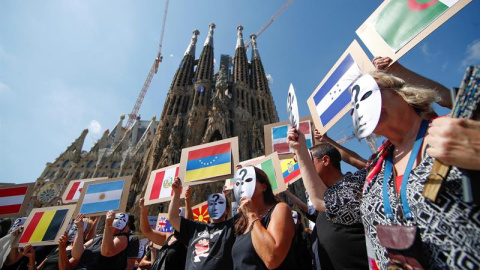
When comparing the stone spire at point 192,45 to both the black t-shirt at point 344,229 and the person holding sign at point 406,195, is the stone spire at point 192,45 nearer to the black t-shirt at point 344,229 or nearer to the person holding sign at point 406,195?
the black t-shirt at point 344,229

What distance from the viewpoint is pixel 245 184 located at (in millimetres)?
2443

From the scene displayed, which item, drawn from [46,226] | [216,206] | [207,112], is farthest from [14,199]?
[207,112]

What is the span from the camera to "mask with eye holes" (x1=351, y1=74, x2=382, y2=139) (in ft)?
4.61

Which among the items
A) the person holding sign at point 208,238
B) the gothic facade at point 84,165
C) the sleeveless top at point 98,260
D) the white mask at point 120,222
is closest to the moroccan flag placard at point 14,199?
the white mask at point 120,222

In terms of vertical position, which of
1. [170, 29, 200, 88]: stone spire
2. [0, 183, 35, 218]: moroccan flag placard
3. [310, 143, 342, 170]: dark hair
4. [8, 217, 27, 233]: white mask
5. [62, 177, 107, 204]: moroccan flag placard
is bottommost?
[310, 143, 342, 170]: dark hair

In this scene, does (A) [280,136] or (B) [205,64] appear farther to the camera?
(B) [205,64]

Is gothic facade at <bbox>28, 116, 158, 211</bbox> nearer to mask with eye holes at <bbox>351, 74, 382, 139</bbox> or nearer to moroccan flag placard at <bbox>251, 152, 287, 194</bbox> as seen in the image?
moroccan flag placard at <bbox>251, 152, 287, 194</bbox>

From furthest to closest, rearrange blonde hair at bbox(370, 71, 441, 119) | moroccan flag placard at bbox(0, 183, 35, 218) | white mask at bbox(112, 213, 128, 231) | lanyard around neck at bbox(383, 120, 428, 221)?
moroccan flag placard at bbox(0, 183, 35, 218)
white mask at bbox(112, 213, 128, 231)
blonde hair at bbox(370, 71, 441, 119)
lanyard around neck at bbox(383, 120, 428, 221)

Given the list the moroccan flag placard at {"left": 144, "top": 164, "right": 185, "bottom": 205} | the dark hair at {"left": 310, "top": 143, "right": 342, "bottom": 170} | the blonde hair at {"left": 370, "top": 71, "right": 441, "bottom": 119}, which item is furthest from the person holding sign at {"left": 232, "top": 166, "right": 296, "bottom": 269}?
the moroccan flag placard at {"left": 144, "top": 164, "right": 185, "bottom": 205}

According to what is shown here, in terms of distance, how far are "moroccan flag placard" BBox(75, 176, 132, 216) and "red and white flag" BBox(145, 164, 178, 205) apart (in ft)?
1.65

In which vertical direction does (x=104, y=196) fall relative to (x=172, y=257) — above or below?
above

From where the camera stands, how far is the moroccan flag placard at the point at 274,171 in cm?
421

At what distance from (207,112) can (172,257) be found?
2792cm

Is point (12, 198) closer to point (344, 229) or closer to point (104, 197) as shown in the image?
point (104, 197)
